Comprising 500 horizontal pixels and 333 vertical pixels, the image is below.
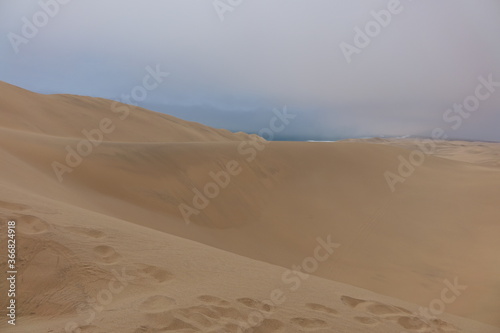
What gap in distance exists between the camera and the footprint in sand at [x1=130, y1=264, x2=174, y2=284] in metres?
3.13

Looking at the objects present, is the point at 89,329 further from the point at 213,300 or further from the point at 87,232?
the point at 87,232

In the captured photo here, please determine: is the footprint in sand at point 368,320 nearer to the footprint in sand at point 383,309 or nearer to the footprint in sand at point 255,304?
the footprint in sand at point 383,309

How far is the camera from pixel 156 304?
271 centimetres

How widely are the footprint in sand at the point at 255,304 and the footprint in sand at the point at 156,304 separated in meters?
0.62

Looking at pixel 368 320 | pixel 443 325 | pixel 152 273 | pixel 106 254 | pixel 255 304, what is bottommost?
pixel 443 325

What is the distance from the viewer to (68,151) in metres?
8.09

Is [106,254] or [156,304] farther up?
[106,254]

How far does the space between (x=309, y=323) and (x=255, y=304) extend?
1.65 ft

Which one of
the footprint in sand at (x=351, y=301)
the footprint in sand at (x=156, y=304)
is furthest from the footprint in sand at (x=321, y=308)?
the footprint in sand at (x=156, y=304)

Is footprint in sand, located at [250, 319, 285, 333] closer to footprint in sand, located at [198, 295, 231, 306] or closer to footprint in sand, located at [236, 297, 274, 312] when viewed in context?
footprint in sand, located at [236, 297, 274, 312]

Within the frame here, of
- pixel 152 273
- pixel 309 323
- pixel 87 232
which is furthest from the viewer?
pixel 87 232

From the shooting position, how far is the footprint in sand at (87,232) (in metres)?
3.56

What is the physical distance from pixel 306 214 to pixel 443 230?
3852mm

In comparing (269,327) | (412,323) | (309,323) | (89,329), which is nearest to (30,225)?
(89,329)
